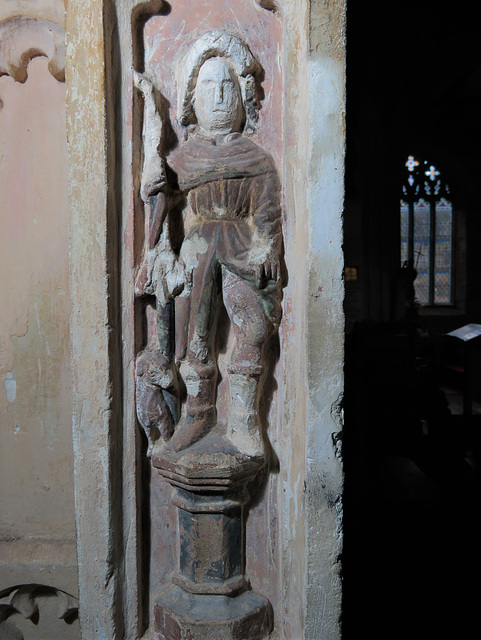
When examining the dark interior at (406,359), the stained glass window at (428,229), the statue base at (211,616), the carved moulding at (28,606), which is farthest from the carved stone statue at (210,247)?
the stained glass window at (428,229)

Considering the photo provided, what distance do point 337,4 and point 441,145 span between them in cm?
919

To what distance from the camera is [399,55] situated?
7.25 meters

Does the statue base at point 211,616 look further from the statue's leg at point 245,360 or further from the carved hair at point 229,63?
the carved hair at point 229,63

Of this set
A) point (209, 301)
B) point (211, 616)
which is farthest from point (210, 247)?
point (211, 616)

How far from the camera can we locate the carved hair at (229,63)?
73.3 inches

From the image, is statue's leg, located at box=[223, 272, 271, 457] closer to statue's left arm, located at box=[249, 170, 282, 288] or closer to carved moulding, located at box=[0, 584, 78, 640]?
statue's left arm, located at box=[249, 170, 282, 288]

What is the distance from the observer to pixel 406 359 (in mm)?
5680

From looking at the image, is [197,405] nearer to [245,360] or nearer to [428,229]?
[245,360]

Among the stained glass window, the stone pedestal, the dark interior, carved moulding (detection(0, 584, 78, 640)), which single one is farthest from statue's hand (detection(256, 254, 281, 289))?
the stained glass window

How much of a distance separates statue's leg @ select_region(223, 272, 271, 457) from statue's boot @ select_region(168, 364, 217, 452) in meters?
0.09

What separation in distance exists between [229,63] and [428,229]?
9.64 meters

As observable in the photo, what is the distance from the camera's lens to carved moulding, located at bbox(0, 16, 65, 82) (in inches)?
83.9

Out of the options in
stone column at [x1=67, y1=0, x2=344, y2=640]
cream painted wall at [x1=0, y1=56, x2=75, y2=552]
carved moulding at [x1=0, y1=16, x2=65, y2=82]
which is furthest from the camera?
cream painted wall at [x1=0, y1=56, x2=75, y2=552]

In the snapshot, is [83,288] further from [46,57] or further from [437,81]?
[437,81]
